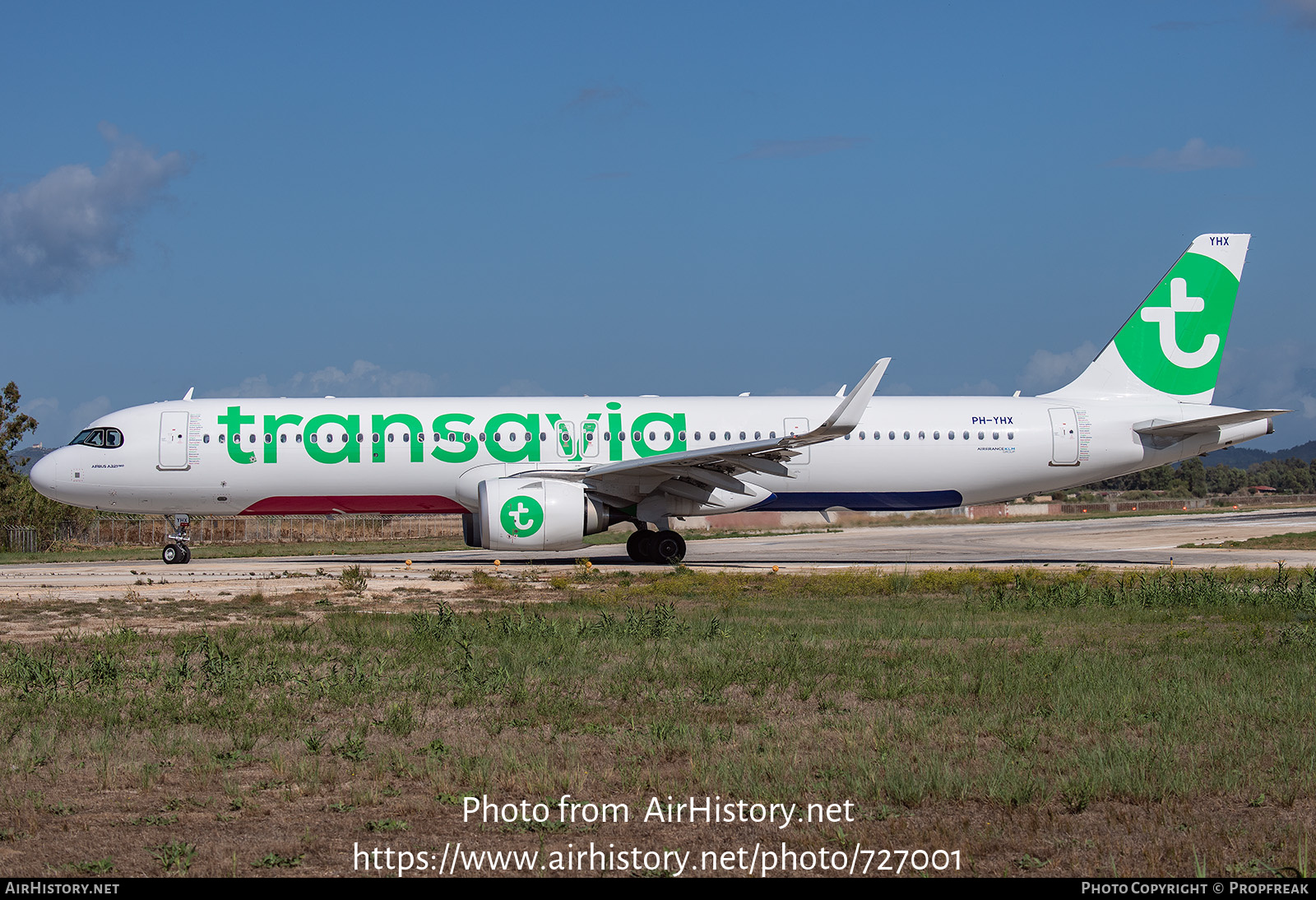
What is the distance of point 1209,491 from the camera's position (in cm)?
12912

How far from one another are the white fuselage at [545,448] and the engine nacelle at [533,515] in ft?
4.65

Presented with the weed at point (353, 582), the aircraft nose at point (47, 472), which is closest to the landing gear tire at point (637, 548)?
the weed at point (353, 582)

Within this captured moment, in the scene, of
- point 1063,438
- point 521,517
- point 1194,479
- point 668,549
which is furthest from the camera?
point 1194,479

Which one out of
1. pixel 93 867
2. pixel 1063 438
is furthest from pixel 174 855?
pixel 1063 438

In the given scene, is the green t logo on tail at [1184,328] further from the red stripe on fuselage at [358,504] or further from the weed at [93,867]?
the weed at [93,867]

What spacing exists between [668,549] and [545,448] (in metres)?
3.43

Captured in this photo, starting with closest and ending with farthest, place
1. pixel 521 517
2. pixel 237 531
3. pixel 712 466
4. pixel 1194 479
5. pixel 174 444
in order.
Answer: pixel 521 517
pixel 712 466
pixel 174 444
pixel 237 531
pixel 1194 479

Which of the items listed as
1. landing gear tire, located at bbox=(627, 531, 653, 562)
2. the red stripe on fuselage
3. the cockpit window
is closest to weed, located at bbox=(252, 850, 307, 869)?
the red stripe on fuselage

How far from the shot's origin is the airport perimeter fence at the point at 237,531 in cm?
4331

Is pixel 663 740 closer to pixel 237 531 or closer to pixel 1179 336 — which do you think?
pixel 1179 336

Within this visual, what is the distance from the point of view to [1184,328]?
85.9ft

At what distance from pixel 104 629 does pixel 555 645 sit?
5.68m
